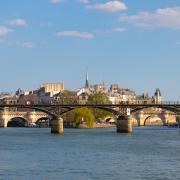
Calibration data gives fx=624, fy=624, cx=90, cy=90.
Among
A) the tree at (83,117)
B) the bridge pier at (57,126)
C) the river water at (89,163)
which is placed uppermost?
the tree at (83,117)

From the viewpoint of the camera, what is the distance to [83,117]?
13175 cm

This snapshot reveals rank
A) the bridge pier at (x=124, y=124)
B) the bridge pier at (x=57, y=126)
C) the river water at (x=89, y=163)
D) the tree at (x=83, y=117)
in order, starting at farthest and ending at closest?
the tree at (x=83, y=117)
the bridge pier at (x=124, y=124)
the bridge pier at (x=57, y=126)
the river water at (x=89, y=163)

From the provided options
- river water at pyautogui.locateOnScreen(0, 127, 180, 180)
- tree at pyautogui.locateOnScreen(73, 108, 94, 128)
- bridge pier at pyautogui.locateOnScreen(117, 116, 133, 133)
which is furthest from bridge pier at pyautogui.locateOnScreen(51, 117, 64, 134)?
river water at pyautogui.locateOnScreen(0, 127, 180, 180)

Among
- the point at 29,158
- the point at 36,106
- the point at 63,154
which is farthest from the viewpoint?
the point at 36,106

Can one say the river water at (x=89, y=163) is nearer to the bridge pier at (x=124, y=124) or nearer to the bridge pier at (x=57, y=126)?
the bridge pier at (x=57, y=126)

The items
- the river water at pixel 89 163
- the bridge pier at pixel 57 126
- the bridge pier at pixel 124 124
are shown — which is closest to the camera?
the river water at pixel 89 163

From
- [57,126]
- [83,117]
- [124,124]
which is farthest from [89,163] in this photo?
[83,117]

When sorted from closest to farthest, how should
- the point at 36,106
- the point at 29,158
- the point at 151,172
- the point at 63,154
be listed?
the point at 151,172 → the point at 29,158 → the point at 63,154 → the point at 36,106

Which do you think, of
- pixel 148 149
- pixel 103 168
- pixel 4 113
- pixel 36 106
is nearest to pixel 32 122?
pixel 4 113

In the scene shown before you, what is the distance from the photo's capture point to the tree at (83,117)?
13002cm

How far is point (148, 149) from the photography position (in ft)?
191

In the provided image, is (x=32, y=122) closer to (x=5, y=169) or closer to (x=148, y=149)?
(x=148, y=149)

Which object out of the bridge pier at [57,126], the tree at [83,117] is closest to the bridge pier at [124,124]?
the bridge pier at [57,126]

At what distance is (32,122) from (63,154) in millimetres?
109990
